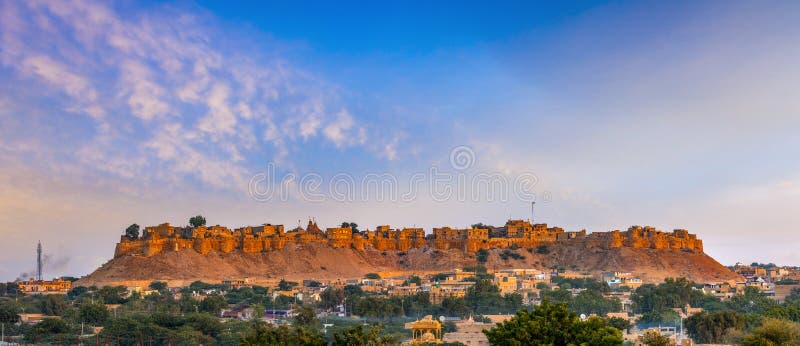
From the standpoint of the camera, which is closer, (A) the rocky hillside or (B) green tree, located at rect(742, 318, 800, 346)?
(B) green tree, located at rect(742, 318, 800, 346)

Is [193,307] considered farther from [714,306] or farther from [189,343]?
[714,306]

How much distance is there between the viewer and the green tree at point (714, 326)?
49.3 m

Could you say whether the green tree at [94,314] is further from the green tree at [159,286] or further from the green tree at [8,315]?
the green tree at [159,286]

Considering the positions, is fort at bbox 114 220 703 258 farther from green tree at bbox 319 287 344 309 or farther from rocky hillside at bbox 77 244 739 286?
green tree at bbox 319 287 344 309

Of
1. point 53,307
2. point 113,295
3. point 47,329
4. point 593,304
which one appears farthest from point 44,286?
point 593,304

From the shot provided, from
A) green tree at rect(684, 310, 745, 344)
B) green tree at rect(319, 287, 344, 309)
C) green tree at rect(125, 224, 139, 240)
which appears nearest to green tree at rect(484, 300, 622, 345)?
green tree at rect(684, 310, 745, 344)

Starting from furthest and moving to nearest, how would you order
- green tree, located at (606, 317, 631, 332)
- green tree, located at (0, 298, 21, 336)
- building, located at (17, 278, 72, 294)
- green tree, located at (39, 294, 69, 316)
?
building, located at (17, 278, 72, 294)
green tree, located at (39, 294, 69, 316)
green tree, located at (0, 298, 21, 336)
green tree, located at (606, 317, 631, 332)

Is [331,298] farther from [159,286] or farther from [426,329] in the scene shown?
[426,329]

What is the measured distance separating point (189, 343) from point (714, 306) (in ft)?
138

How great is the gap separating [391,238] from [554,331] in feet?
298

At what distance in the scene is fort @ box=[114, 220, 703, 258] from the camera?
104500 mm

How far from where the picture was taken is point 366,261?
11006 centimetres

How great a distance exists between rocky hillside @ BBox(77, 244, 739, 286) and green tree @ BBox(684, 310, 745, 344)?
4727 cm

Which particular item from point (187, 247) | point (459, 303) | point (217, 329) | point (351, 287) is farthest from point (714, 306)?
point (187, 247)
